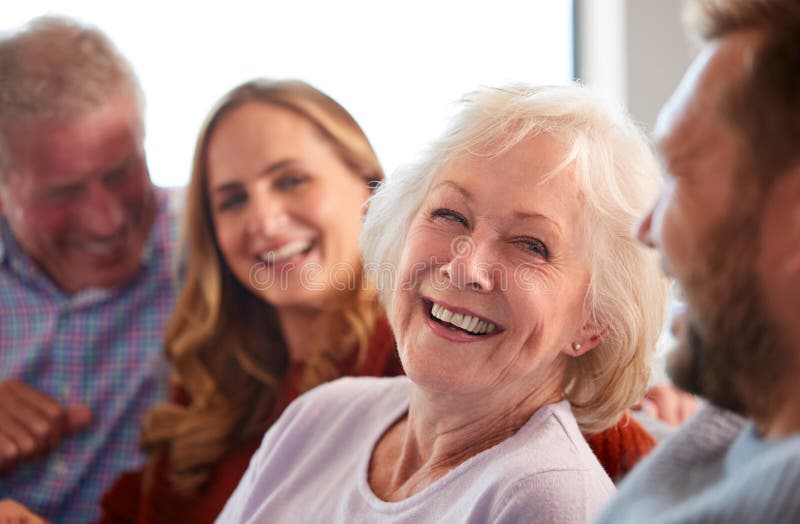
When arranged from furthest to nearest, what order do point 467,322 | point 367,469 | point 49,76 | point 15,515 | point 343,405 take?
1. point 49,76
2. point 15,515
3. point 343,405
4. point 367,469
5. point 467,322

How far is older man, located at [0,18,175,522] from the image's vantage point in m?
1.89

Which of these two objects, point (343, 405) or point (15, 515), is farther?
point (15, 515)

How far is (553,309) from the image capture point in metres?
1.10

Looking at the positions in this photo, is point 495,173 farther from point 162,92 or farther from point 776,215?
point 162,92

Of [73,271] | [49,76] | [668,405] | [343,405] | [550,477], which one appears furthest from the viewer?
[73,271]

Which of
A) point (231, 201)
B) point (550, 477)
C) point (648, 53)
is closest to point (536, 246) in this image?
point (550, 477)

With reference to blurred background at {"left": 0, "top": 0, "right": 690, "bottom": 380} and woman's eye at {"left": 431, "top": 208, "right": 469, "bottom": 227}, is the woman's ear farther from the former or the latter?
blurred background at {"left": 0, "top": 0, "right": 690, "bottom": 380}

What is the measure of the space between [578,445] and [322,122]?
3.12 ft

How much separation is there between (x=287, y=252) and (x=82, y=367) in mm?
582

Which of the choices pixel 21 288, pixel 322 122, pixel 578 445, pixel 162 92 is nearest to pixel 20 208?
pixel 21 288

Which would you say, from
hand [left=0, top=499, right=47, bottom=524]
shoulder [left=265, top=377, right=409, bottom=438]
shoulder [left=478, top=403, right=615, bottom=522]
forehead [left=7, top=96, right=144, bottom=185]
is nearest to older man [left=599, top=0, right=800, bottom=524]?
shoulder [left=478, top=403, right=615, bottom=522]

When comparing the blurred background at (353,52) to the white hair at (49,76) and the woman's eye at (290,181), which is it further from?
the woman's eye at (290,181)

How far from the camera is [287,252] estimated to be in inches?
69.8

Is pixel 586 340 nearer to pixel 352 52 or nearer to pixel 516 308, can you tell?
pixel 516 308
